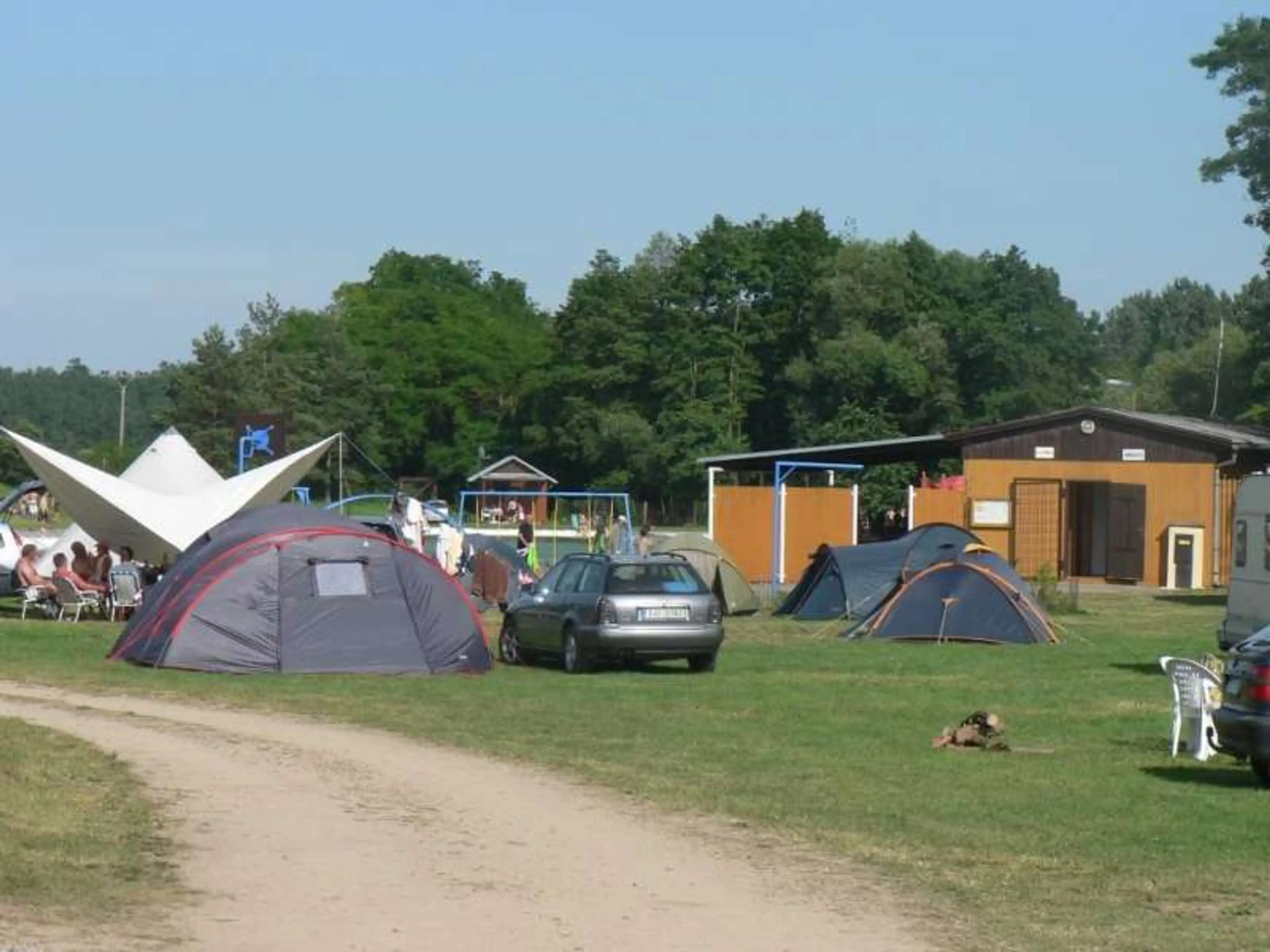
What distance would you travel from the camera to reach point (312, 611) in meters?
25.1

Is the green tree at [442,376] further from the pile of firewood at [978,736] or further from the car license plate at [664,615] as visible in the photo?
the pile of firewood at [978,736]

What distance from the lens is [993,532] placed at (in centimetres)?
5059

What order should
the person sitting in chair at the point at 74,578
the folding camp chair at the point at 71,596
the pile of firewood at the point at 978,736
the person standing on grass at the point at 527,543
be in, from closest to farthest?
the pile of firewood at the point at 978,736 → the folding camp chair at the point at 71,596 → the person sitting in chair at the point at 74,578 → the person standing on grass at the point at 527,543

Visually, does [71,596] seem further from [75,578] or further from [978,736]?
[978,736]

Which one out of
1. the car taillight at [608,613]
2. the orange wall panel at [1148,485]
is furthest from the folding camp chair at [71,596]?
the orange wall panel at [1148,485]

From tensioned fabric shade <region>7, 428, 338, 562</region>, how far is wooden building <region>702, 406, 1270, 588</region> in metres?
14.5

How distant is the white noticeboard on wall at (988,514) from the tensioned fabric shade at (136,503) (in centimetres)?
1806

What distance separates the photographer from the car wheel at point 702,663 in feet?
83.9

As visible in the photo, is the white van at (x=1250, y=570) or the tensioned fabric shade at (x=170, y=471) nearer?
the white van at (x=1250, y=570)

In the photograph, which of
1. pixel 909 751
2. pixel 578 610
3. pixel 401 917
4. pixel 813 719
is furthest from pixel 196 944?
pixel 578 610

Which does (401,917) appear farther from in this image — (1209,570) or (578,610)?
(1209,570)

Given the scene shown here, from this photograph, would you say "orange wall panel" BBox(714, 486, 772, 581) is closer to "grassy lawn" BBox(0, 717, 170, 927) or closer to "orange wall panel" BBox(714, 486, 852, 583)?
"orange wall panel" BBox(714, 486, 852, 583)

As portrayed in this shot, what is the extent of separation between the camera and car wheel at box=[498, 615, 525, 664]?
27.3m

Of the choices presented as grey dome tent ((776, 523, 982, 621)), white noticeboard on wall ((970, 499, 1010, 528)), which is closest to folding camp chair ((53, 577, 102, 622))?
grey dome tent ((776, 523, 982, 621))
